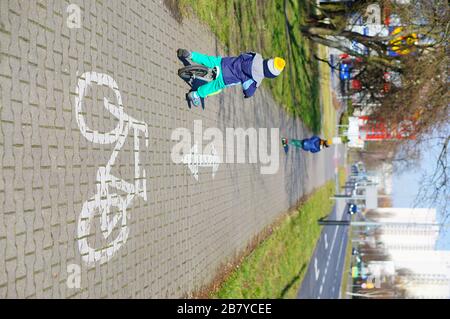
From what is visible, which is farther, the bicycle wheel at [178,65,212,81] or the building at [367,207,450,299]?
the building at [367,207,450,299]

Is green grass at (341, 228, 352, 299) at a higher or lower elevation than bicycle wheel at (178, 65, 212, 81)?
lower

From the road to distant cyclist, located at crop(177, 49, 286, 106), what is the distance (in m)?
11.2

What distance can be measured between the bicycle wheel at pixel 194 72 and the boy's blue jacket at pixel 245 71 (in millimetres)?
314

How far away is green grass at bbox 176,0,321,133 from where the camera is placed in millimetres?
11203

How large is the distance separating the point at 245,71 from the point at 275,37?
8.28 meters

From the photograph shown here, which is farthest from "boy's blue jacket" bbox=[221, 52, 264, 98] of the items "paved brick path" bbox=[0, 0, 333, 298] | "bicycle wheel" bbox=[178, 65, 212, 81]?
"paved brick path" bbox=[0, 0, 333, 298]

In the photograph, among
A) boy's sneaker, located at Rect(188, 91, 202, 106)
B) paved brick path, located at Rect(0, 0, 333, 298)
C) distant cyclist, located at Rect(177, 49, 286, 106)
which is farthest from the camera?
boy's sneaker, located at Rect(188, 91, 202, 106)

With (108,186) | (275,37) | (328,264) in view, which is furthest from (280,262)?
(328,264)

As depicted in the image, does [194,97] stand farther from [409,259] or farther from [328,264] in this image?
[409,259]

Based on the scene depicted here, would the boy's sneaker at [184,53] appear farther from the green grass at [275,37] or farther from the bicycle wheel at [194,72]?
the green grass at [275,37]

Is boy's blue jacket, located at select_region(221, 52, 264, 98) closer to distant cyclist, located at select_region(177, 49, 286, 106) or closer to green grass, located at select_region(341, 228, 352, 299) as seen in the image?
distant cyclist, located at select_region(177, 49, 286, 106)
